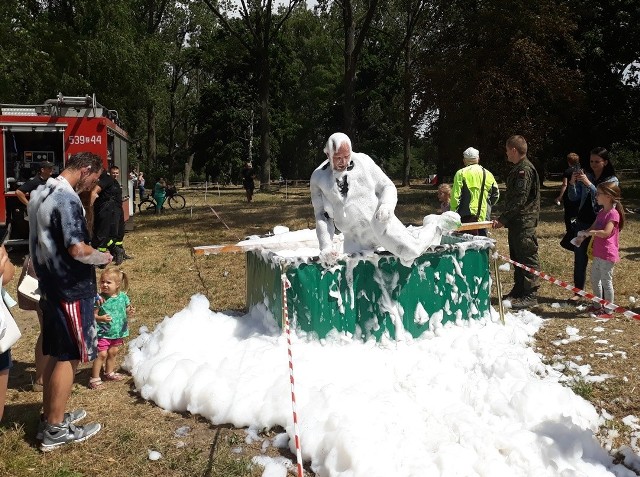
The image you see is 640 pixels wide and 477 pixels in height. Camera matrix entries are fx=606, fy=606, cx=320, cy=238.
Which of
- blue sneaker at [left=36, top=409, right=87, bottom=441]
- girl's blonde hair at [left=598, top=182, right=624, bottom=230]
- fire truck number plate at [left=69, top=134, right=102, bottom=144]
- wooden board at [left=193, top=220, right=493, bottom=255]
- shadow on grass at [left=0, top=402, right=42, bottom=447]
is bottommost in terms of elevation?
shadow on grass at [left=0, top=402, right=42, bottom=447]

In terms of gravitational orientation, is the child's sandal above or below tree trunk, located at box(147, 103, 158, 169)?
below

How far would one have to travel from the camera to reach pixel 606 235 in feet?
20.4

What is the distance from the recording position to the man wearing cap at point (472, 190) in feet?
24.6

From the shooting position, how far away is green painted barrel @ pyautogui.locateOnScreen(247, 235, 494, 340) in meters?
5.04

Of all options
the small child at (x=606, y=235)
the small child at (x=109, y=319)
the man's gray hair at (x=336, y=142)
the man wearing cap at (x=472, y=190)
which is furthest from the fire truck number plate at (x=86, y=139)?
the small child at (x=606, y=235)

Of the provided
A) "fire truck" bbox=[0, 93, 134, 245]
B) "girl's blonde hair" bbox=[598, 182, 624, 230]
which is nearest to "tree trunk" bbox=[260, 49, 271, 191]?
"fire truck" bbox=[0, 93, 134, 245]

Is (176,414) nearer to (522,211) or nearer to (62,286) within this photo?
(62,286)

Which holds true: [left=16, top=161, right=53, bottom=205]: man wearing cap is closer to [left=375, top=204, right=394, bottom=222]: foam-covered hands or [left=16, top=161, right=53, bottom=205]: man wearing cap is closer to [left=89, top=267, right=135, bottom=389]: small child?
[left=89, top=267, right=135, bottom=389]: small child

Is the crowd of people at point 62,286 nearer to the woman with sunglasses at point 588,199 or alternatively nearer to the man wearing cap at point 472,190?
the man wearing cap at point 472,190

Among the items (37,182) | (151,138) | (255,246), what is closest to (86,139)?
(37,182)

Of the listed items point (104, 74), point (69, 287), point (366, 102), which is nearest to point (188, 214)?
point (104, 74)

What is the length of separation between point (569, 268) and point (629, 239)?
390 centimetres

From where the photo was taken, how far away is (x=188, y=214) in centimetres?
2019

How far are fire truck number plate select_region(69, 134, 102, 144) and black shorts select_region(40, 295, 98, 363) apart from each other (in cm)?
879
